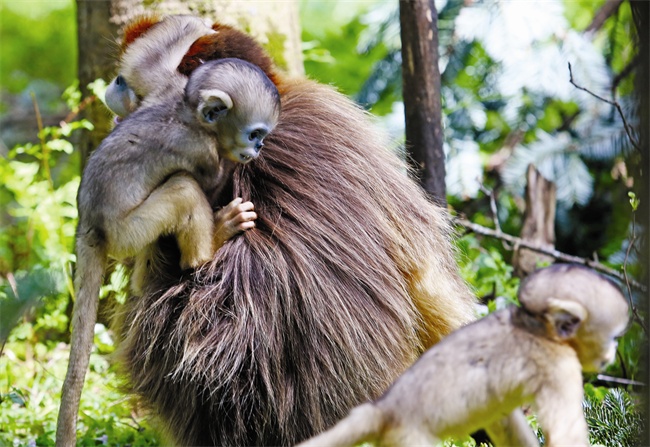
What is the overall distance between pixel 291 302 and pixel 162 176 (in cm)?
65

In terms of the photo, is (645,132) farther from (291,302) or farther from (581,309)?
(291,302)

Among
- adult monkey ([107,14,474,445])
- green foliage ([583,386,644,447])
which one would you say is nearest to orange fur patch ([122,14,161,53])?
adult monkey ([107,14,474,445])

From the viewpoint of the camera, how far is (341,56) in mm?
8719

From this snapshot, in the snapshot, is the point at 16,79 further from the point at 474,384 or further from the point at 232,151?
the point at 474,384

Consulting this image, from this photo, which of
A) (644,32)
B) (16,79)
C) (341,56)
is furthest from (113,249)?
(16,79)

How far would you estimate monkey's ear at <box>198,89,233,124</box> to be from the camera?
312 cm

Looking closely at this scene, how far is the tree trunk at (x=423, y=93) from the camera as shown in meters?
4.37

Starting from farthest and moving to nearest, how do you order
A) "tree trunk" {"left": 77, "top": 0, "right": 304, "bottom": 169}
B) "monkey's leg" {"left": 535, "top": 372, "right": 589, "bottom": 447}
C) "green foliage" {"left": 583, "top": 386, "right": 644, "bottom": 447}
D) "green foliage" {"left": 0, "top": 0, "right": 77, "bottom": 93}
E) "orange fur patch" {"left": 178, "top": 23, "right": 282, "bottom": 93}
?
1. "green foliage" {"left": 0, "top": 0, "right": 77, "bottom": 93}
2. "tree trunk" {"left": 77, "top": 0, "right": 304, "bottom": 169}
3. "orange fur patch" {"left": 178, "top": 23, "right": 282, "bottom": 93}
4. "green foliage" {"left": 583, "top": 386, "right": 644, "bottom": 447}
5. "monkey's leg" {"left": 535, "top": 372, "right": 589, "bottom": 447}

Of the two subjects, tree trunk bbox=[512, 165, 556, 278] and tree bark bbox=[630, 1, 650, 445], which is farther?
tree trunk bbox=[512, 165, 556, 278]

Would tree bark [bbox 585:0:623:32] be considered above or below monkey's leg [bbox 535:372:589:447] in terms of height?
above

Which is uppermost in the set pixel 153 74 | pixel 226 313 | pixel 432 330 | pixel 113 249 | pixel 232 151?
pixel 153 74

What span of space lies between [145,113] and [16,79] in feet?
23.2

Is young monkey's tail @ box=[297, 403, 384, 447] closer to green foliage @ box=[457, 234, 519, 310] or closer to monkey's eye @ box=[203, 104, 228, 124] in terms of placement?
monkey's eye @ box=[203, 104, 228, 124]

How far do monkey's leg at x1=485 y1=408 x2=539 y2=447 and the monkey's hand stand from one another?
1.19 m
